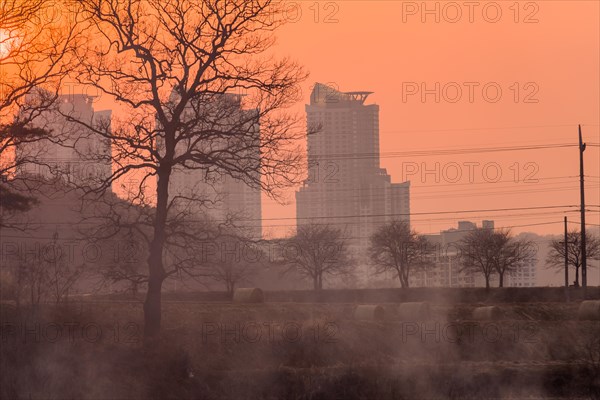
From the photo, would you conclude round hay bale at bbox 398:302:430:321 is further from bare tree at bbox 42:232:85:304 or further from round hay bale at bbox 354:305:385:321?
bare tree at bbox 42:232:85:304

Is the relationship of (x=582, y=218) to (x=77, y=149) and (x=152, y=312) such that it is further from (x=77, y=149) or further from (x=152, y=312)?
(x=152, y=312)

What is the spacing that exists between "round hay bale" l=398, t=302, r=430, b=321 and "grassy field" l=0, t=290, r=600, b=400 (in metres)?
0.62

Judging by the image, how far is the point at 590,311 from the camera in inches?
2163

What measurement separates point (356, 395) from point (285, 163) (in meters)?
9.68

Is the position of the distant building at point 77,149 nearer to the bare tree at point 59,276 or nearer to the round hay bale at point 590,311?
the bare tree at point 59,276

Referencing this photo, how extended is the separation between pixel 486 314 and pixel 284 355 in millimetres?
18433

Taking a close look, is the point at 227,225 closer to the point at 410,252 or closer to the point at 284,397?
the point at 284,397

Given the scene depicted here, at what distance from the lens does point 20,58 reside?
41.9 meters

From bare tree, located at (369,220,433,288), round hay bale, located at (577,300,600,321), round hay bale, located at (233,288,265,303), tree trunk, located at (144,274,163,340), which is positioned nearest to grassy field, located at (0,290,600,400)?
tree trunk, located at (144,274,163,340)

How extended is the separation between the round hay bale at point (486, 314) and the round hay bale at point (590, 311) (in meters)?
4.64

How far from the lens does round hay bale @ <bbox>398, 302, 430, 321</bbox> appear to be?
5399 cm

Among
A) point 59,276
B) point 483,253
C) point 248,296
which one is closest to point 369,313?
point 248,296

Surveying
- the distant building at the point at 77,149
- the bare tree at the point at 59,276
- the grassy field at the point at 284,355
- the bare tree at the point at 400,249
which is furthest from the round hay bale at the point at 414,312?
the bare tree at the point at 400,249

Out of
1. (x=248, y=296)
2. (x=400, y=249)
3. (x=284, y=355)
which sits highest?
(x=400, y=249)
